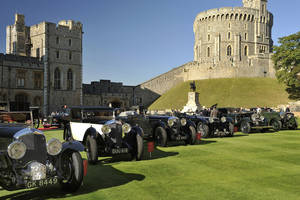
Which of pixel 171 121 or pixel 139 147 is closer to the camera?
pixel 139 147

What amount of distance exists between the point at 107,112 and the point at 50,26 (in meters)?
41.4

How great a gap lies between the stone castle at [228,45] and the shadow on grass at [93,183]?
66498 mm

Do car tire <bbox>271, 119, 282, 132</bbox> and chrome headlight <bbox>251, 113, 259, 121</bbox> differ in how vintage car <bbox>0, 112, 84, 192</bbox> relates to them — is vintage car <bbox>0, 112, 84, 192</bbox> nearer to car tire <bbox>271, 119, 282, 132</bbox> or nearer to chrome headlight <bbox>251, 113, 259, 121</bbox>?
chrome headlight <bbox>251, 113, 259, 121</bbox>

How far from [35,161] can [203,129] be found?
38.0 feet

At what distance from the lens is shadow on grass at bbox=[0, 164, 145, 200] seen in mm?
5746

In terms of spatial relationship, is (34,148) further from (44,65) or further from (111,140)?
(44,65)

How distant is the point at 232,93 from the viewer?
2525 inches

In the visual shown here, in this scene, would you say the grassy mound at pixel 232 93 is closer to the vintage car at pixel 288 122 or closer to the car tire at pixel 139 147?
the vintage car at pixel 288 122

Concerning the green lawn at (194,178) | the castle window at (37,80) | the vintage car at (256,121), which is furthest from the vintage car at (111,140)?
the castle window at (37,80)

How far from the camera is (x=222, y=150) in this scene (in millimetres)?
11102

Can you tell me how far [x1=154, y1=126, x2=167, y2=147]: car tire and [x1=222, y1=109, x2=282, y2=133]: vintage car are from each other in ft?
24.5

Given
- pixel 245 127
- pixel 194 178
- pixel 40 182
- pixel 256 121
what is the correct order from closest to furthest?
pixel 40 182
pixel 194 178
pixel 245 127
pixel 256 121

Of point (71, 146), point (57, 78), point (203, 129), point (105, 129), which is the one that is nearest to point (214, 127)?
point (203, 129)

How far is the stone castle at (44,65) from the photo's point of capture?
44219 mm
